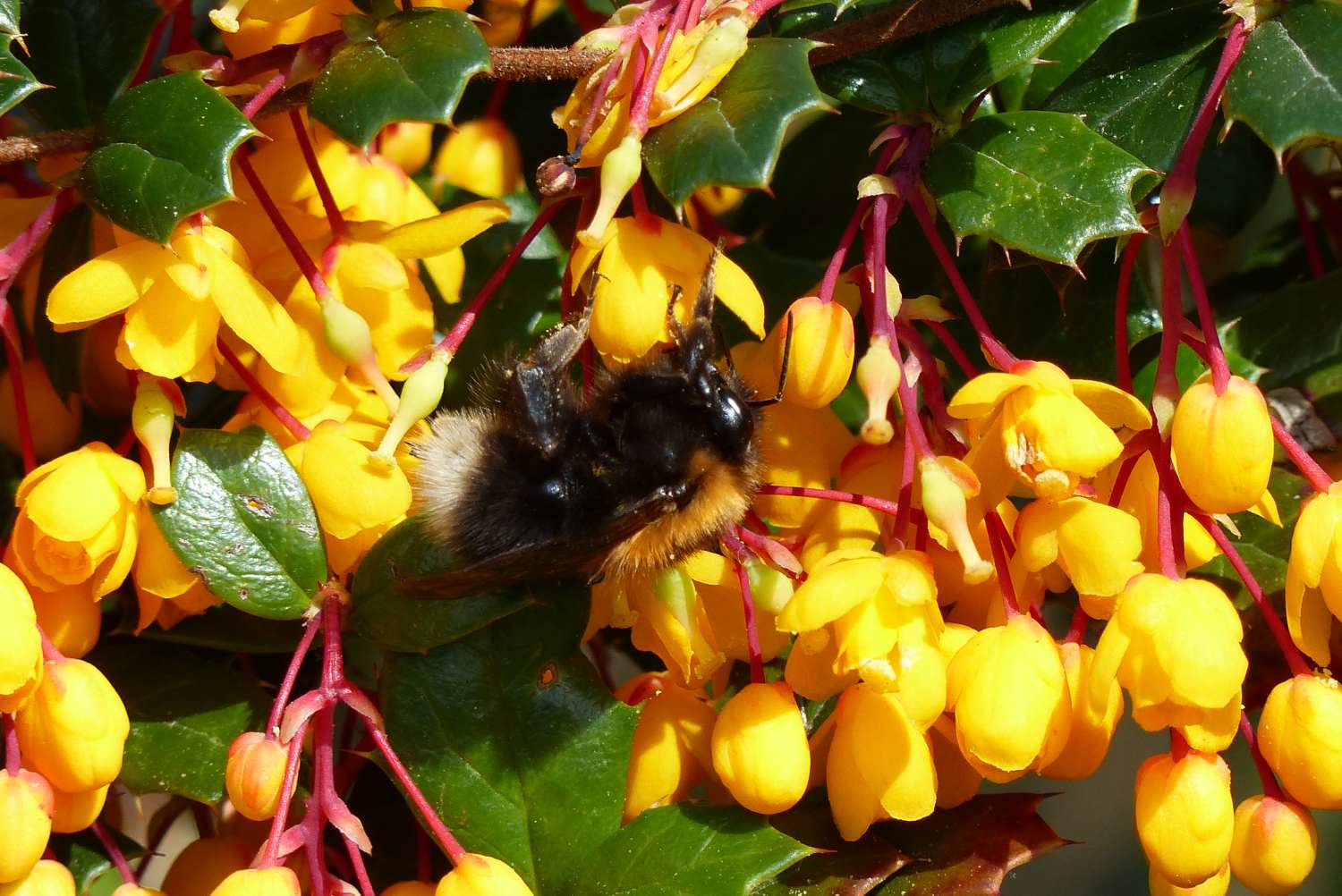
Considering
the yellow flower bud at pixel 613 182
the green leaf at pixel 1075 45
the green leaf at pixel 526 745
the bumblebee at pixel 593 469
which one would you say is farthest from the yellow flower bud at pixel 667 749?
the green leaf at pixel 1075 45

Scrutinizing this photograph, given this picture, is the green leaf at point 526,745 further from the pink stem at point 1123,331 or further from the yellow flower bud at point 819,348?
the pink stem at point 1123,331

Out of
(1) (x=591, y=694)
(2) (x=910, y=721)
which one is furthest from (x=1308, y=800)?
(1) (x=591, y=694)

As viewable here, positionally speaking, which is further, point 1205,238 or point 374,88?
point 1205,238

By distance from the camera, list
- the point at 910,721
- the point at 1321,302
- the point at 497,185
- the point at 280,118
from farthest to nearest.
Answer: the point at 497,185 < the point at 1321,302 < the point at 280,118 < the point at 910,721

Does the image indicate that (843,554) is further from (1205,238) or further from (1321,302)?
(1205,238)

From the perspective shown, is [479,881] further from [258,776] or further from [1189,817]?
[1189,817]

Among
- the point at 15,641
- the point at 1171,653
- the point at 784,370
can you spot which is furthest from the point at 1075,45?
the point at 15,641

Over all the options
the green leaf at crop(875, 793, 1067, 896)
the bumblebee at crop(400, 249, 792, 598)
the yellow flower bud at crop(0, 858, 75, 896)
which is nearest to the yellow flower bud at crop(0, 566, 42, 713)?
the yellow flower bud at crop(0, 858, 75, 896)

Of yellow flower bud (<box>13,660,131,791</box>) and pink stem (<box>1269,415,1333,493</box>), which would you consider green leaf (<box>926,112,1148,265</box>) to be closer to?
pink stem (<box>1269,415,1333,493</box>)
